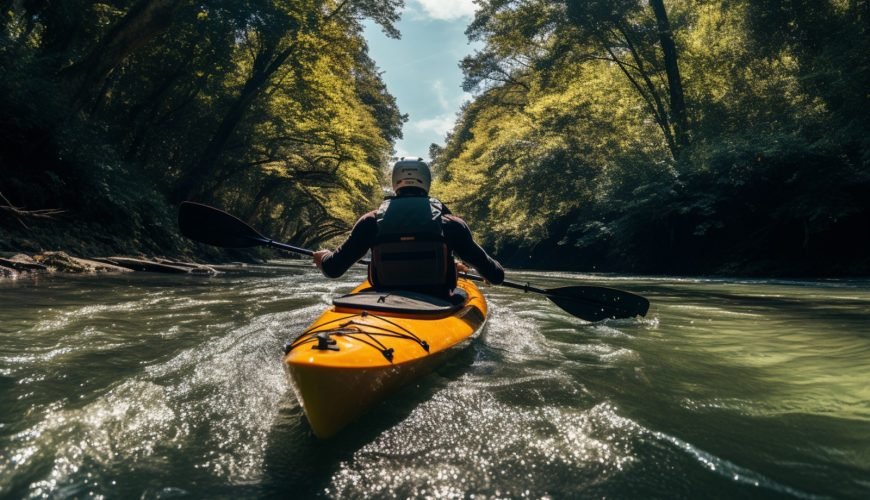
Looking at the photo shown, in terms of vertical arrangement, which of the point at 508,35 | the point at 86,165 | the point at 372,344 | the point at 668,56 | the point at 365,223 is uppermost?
the point at 508,35

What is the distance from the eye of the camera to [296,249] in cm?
459

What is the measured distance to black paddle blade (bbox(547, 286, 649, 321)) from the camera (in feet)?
16.0

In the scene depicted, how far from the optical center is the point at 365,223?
138 inches

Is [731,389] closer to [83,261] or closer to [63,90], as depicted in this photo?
[83,261]

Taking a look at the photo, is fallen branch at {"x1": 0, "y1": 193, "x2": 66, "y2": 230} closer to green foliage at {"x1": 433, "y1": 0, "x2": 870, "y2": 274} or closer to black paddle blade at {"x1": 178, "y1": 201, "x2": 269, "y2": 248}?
black paddle blade at {"x1": 178, "y1": 201, "x2": 269, "y2": 248}

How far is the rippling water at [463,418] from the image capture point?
5.17 feet

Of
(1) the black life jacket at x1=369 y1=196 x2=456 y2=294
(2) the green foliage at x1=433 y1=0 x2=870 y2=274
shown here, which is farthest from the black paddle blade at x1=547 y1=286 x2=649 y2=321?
(2) the green foliage at x1=433 y1=0 x2=870 y2=274

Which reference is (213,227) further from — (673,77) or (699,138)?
(673,77)

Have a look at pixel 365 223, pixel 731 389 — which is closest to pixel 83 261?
pixel 365 223

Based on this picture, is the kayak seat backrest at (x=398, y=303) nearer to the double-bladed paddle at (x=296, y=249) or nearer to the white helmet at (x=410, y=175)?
the white helmet at (x=410, y=175)

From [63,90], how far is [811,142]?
16.8 meters

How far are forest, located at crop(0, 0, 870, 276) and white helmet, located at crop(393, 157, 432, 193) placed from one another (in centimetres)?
646

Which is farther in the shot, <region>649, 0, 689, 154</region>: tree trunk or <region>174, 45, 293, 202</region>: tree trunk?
<region>174, 45, 293, 202</region>: tree trunk

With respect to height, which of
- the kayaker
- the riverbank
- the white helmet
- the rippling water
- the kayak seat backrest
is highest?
the white helmet
